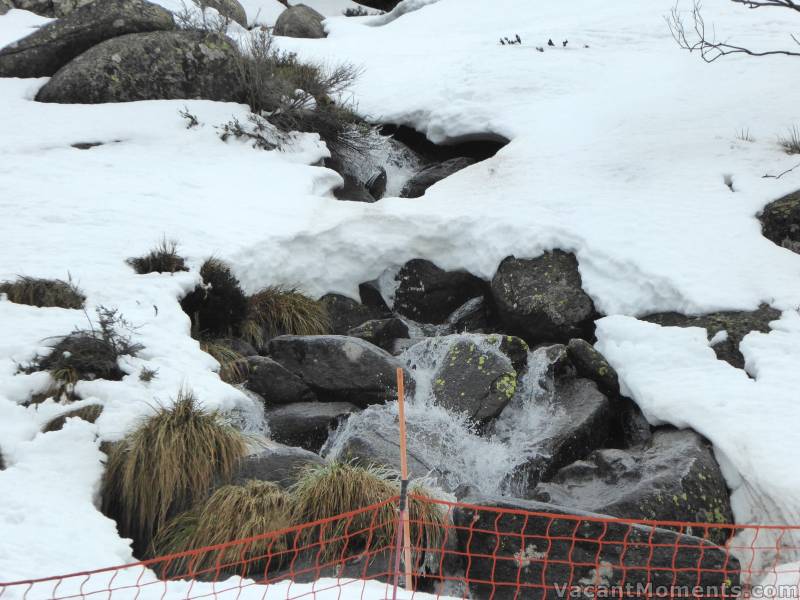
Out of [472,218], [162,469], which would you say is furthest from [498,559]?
[472,218]

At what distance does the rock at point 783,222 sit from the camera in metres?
8.31

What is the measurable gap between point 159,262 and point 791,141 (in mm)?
7275

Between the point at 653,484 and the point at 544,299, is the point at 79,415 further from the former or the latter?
the point at 544,299

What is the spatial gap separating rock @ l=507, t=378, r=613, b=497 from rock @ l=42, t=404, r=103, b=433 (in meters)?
3.20

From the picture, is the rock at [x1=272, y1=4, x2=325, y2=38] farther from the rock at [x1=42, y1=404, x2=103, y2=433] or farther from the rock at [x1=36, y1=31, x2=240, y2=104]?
the rock at [x1=42, y1=404, x2=103, y2=433]

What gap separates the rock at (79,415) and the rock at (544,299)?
4322 millimetres

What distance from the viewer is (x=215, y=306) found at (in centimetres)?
782

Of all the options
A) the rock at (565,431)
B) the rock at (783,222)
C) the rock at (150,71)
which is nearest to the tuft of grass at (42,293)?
the rock at (565,431)

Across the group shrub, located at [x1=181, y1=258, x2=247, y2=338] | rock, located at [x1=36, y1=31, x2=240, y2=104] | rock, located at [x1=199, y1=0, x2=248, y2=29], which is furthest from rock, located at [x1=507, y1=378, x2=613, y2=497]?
rock, located at [x1=199, y1=0, x2=248, y2=29]

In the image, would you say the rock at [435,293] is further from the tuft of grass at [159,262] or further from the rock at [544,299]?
the tuft of grass at [159,262]

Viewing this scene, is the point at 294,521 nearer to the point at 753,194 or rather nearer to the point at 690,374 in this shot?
the point at 690,374

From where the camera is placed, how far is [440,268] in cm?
931

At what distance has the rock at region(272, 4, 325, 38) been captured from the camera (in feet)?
56.1

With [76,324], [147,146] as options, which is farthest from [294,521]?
[147,146]
